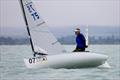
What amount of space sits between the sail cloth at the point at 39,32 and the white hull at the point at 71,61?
0.86 metres

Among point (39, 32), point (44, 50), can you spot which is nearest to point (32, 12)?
point (39, 32)

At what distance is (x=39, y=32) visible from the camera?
24.2 m

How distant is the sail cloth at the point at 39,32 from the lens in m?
24.1

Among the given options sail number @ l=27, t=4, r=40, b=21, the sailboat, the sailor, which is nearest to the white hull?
the sailboat

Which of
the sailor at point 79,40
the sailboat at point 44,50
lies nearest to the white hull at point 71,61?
the sailboat at point 44,50

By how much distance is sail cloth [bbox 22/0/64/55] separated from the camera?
24.1 meters

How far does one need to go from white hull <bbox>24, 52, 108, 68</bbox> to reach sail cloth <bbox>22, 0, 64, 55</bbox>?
0.86 metres

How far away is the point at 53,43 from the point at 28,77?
387 cm

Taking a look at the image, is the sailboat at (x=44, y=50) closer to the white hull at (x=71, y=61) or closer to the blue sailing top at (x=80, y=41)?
the white hull at (x=71, y=61)

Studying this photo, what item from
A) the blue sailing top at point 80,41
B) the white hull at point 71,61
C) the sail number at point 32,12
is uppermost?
the sail number at point 32,12

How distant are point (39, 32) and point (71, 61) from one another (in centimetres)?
225

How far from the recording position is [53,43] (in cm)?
2422

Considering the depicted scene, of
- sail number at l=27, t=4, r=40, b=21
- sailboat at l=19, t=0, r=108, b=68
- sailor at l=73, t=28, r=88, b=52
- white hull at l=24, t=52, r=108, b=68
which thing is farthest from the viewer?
sail number at l=27, t=4, r=40, b=21

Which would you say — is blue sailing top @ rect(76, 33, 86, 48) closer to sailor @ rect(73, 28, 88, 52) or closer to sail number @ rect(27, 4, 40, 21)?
sailor @ rect(73, 28, 88, 52)
